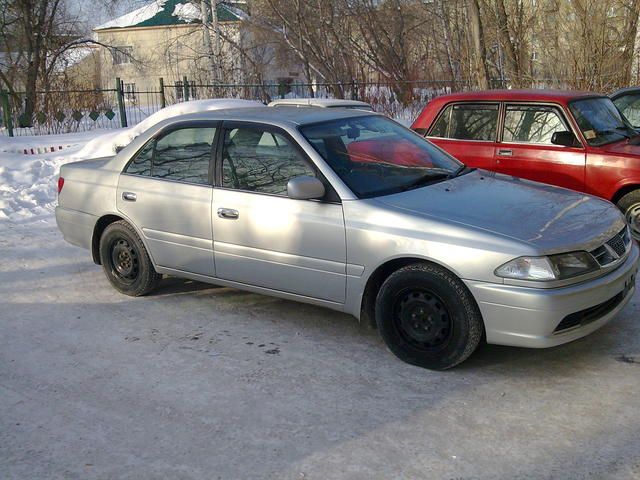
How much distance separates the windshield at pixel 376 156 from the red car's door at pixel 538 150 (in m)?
1.98

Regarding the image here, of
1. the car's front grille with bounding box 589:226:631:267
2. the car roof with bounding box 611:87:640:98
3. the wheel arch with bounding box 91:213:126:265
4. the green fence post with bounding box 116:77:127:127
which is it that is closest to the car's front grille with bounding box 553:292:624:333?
the car's front grille with bounding box 589:226:631:267

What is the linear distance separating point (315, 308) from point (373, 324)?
37.3 inches

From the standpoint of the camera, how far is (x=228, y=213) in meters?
5.17

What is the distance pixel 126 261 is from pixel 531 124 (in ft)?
14.5

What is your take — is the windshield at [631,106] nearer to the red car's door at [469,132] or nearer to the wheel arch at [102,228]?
the red car's door at [469,132]

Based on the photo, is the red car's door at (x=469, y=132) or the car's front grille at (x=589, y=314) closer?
the car's front grille at (x=589, y=314)

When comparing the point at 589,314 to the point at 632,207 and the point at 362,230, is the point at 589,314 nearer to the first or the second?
the point at 362,230

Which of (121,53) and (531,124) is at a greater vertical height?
(121,53)

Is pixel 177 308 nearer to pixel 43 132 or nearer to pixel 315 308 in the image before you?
pixel 315 308

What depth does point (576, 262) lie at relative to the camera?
4.10 meters

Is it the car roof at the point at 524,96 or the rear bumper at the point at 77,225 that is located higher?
the car roof at the point at 524,96

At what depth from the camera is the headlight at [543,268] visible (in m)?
3.96

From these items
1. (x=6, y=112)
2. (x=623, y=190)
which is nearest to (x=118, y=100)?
(x=6, y=112)

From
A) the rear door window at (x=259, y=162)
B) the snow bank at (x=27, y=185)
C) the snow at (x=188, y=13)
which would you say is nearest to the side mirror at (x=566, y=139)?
the rear door window at (x=259, y=162)
